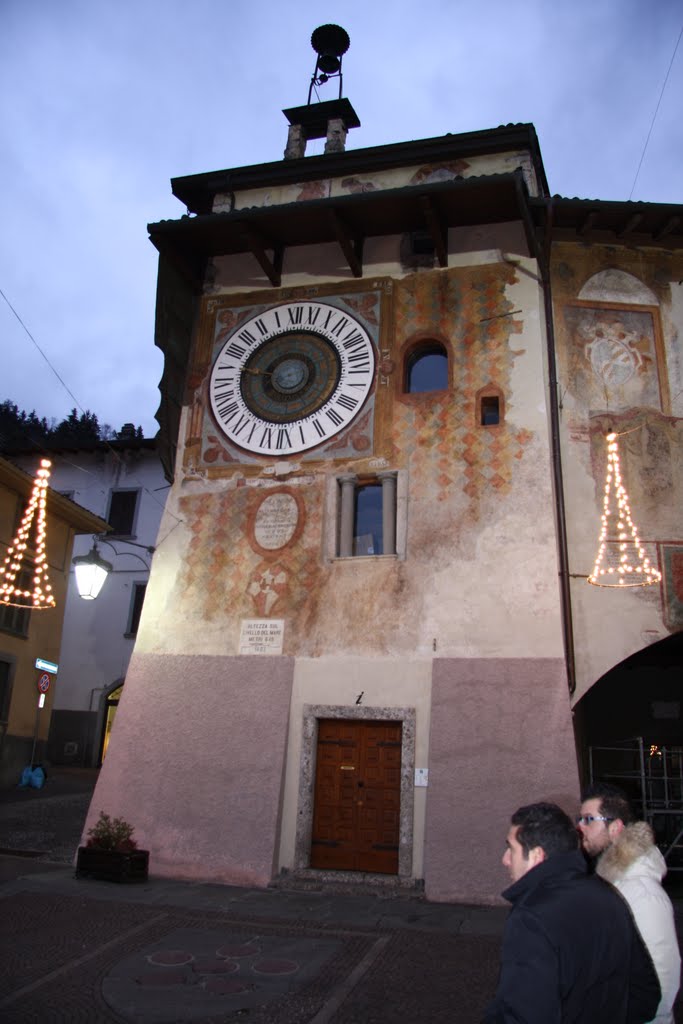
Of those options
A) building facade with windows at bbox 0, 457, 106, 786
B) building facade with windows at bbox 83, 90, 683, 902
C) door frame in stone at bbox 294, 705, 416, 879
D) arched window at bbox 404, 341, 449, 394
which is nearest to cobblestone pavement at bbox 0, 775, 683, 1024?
door frame in stone at bbox 294, 705, 416, 879

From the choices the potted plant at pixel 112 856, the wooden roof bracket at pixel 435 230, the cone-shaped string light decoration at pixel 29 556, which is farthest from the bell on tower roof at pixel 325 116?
the potted plant at pixel 112 856

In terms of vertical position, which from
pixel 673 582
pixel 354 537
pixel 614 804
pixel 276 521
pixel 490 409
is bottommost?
pixel 614 804

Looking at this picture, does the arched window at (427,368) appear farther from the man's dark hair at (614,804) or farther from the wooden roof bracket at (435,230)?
the man's dark hair at (614,804)

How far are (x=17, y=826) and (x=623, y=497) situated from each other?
1026 cm

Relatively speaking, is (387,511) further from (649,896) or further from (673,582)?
(649,896)

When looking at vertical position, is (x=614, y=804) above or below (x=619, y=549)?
below

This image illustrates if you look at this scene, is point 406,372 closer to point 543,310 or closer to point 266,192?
point 543,310

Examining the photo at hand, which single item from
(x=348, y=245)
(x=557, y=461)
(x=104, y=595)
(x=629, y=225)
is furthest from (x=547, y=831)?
(x=104, y=595)

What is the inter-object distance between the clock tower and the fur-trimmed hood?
249 inches

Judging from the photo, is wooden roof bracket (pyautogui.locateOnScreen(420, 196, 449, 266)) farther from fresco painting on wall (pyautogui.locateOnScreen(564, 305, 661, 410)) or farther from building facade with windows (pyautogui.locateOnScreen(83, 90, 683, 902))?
fresco painting on wall (pyautogui.locateOnScreen(564, 305, 661, 410))

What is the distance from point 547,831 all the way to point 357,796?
810 cm

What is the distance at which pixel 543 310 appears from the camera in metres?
11.9

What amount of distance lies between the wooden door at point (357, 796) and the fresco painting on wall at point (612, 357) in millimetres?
5205

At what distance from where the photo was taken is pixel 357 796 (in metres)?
10.7
